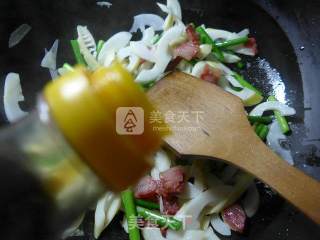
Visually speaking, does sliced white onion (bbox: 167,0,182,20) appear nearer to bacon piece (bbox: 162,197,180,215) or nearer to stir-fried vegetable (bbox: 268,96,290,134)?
stir-fried vegetable (bbox: 268,96,290,134)

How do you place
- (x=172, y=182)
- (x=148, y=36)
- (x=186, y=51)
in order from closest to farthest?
(x=172, y=182) → (x=186, y=51) → (x=148, y=36)

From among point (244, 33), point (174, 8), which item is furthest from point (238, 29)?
point (174, 8)

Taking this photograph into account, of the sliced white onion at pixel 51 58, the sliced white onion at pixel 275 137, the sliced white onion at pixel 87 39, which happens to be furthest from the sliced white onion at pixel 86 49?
the sliced white onion at pixel 275 137

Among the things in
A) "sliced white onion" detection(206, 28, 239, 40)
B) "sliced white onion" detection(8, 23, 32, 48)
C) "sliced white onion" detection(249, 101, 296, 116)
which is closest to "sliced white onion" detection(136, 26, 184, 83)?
"sliced white onion" detection(206, 28, 239, 40)

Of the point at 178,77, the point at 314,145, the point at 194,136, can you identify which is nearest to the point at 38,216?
the point at 194,136

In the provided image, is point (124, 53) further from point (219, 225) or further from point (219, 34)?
point (219, 225)

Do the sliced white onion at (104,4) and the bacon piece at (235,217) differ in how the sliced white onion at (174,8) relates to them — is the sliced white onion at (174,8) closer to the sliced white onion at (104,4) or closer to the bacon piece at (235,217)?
the sliced white onion at (104,4)
